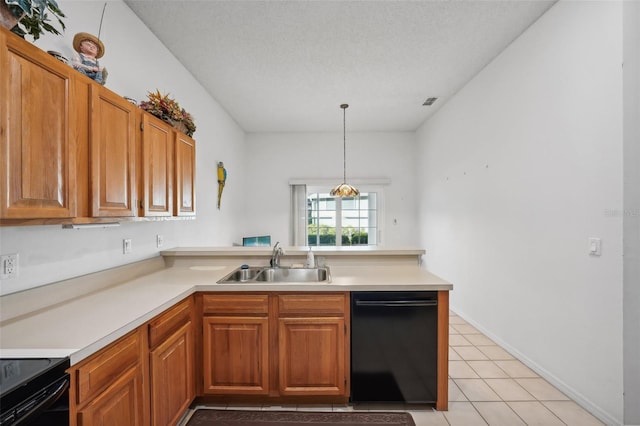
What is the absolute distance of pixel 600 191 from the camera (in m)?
1.89

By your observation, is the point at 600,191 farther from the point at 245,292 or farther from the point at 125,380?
the point at 125,380

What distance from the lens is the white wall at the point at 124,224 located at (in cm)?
149

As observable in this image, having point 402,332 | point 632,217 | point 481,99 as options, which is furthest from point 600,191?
point 481,99

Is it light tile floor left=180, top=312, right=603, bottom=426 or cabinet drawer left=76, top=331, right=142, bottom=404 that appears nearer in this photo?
cabinet drawer left=76, top=331, right=142, bottom=404

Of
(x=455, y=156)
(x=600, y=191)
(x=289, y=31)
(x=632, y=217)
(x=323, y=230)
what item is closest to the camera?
(x=632, y=217)

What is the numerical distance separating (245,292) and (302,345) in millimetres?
527

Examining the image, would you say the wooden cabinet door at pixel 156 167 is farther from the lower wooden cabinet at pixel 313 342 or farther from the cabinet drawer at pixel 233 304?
the lower wooden cabinet at pixel 313 342

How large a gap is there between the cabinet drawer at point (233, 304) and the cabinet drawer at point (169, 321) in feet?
0.37

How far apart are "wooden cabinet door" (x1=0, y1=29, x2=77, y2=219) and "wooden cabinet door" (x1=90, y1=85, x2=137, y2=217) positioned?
4.7 inches

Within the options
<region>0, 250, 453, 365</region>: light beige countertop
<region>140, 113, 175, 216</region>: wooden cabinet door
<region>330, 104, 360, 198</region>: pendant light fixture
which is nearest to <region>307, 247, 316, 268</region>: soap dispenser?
<region>0, 250, 453, 365</region>: light beige countertop

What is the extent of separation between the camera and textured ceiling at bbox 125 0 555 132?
230 centimetres

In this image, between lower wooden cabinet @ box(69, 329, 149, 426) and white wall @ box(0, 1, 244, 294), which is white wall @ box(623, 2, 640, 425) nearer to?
lower wooden cabinet @ box(69, 329, 149, 426)

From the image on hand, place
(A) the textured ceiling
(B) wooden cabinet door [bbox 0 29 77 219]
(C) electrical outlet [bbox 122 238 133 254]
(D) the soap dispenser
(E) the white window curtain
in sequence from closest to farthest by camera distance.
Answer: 1. (B) wooden cabinet door [bbox 0 29 77 219]
2. (C) electrical outlet [bbox 122 238 133 254]
3. (A) the textured ceiling
4. (D) the soap dispenser
5. (E) the white window curtain

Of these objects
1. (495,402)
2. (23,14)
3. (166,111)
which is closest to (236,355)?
(166,111)
